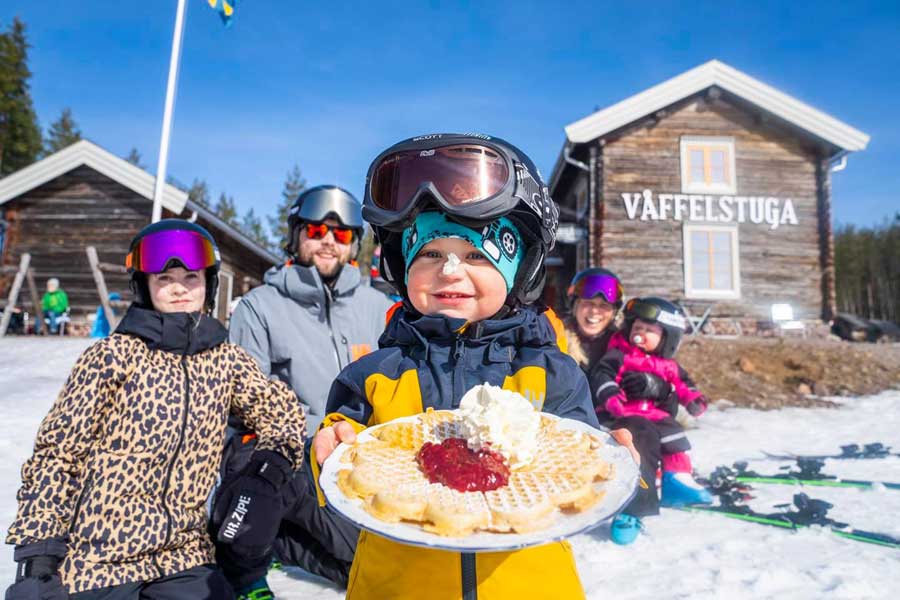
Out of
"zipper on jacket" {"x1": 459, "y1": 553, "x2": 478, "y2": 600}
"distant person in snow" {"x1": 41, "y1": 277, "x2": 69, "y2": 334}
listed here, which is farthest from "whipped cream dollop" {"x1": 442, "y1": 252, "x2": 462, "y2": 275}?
"distant person in snow" {"x1": 41, "y1": 277, "x2": 69, "y2": 334}

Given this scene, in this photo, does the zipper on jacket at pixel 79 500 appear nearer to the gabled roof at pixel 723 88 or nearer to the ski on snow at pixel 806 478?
Result: the ski on snow at pixel 806 478

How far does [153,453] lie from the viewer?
2275mm

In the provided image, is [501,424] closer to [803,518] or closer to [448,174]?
[448,174]

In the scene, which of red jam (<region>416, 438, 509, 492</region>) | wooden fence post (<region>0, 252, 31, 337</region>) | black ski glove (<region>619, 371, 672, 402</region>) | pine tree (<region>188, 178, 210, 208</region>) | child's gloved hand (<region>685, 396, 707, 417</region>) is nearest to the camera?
red jam (<region>416, 438, 509, 492</region>)

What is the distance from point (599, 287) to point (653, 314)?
519 millimetres

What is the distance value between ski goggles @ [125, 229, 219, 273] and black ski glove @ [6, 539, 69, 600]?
1.23 m

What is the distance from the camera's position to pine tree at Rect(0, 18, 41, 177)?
116 feet

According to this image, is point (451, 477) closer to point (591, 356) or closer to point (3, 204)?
point (591, 356)

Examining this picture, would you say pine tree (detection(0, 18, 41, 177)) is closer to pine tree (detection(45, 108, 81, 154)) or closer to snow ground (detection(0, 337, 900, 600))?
pine tree (detection(45, 108, 81, 154))

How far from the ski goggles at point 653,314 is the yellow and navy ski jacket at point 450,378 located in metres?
2.94

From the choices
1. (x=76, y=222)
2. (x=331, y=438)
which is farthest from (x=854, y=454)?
(x=76, y=222)

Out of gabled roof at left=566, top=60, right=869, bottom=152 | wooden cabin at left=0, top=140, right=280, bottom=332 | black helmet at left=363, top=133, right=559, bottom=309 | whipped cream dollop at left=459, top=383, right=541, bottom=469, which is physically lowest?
whipped cream dollop at left=459, top=383, right=541, bottom=469

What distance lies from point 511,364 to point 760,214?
55.7 ft

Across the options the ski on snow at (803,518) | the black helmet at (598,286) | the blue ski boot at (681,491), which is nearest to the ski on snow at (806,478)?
the ski on snow at (803,518)
